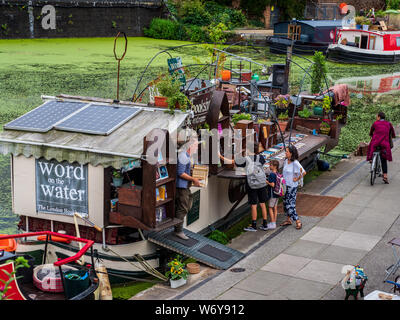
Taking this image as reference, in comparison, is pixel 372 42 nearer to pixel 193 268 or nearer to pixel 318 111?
pixel 318 111

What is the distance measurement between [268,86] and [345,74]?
18.7 m

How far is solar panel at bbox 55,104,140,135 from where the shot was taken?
1108cm

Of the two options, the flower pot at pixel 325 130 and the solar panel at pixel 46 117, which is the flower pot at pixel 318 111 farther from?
the solar panel at pixel 46 117

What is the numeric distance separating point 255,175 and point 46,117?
410 centimetres

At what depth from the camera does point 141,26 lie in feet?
152

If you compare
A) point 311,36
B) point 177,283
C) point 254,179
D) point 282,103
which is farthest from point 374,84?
point 177,283

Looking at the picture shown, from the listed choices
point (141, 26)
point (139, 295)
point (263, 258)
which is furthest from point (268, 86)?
point (141, 26)

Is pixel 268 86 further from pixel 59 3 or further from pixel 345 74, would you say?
pixel 59 3

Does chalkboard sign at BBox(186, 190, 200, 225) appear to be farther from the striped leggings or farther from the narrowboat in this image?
the narrowboat

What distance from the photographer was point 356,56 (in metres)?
41.0

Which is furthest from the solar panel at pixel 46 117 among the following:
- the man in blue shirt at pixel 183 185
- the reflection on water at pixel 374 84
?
the reflection on water at pixel 374 84

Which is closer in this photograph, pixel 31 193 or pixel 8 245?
pixel 8 245
